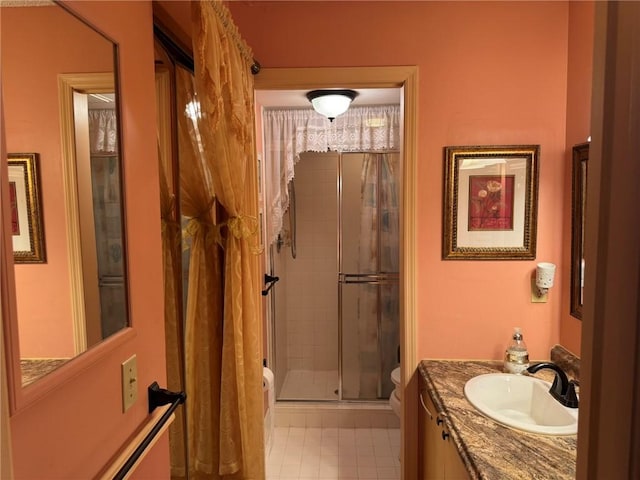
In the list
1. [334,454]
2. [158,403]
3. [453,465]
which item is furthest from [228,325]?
[334,454]

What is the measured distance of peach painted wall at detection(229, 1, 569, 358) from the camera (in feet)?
6.28

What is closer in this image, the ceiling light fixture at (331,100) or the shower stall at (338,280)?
the ceiling light fixture at (331,100)

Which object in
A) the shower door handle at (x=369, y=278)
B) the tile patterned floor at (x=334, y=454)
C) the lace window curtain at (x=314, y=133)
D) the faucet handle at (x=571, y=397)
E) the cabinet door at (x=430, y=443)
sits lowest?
the tile patterned floor at (x=334, y=454)

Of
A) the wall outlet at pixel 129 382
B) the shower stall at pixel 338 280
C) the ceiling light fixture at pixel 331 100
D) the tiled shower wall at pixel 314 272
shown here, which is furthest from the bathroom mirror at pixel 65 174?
the tiled shower wall at pixel 314 272

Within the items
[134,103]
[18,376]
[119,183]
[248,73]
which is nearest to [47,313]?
[18,376]

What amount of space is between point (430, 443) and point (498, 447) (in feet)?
2.16

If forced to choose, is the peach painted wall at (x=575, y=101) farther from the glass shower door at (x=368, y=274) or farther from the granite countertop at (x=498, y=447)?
the glass shower door at (x=368, y=274)

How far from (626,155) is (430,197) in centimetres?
157

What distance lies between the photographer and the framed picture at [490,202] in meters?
1.95

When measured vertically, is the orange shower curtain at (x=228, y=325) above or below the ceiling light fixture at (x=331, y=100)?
below

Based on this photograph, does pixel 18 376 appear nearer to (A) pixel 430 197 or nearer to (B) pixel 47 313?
(B) pixel 47 313

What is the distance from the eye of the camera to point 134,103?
990 millimetres

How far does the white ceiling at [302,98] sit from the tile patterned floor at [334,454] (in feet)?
7.88

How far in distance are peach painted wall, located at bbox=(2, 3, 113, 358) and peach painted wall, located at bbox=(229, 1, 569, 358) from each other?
4.31ft
